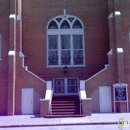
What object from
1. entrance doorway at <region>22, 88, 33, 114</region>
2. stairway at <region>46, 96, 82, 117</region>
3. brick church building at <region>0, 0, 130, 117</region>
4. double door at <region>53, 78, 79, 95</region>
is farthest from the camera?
Result: double door at <region>53, 78, 79, 95</region>

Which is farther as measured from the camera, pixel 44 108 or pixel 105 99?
pixel 105 99

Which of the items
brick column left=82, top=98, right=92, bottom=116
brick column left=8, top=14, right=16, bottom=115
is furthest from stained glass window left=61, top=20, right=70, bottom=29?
brick column left=82, top=98, right=92, bottom=116

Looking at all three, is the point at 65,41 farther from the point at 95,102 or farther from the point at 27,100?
the point at 27,100

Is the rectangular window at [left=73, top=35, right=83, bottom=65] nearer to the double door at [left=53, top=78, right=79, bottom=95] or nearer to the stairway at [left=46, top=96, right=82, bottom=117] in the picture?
the double door at [left=53, top=78, right=79, bottom=95]

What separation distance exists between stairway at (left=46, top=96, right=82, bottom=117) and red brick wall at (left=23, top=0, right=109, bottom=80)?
9.48ft

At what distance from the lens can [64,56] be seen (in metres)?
22.0

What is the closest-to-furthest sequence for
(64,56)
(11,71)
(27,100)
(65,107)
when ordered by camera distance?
(65,107)
(11,71)
(27,100)
(64,56)

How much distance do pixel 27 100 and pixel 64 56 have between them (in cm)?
495

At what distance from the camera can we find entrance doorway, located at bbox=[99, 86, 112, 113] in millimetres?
19188

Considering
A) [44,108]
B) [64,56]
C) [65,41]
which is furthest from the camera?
[65,41]

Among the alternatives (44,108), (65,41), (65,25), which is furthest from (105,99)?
(65,25)

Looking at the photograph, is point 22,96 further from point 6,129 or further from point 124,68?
point 124,68

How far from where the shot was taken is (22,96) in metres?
19.2

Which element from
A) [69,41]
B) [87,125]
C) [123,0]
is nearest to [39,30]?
[69,41]
